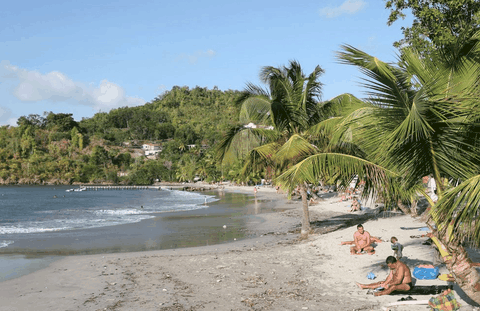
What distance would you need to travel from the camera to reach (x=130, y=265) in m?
12.8

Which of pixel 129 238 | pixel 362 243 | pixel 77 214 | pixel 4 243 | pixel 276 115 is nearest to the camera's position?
pixel 362 243

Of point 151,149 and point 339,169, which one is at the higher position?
point 151,149

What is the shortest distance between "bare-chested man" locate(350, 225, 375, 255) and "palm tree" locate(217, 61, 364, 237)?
12.1ft

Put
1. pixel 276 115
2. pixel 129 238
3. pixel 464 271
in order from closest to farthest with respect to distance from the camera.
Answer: pixel 464 271 < pixel 276 115 < pixel 129 238

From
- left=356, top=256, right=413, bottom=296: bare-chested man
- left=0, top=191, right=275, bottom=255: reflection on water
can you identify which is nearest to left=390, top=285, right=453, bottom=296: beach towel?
left=356, top=256, right=413, bottom=296: bare-chested man

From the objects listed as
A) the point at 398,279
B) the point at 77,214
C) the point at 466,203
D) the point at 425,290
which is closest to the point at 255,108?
the point at 398,279

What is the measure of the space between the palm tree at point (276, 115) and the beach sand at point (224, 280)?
3.47 m

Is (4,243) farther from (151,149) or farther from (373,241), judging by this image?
(151,149)

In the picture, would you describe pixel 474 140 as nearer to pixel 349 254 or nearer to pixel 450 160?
pixel 450 160

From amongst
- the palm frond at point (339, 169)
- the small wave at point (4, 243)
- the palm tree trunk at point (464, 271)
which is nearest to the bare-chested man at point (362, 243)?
Answer: the palm frond at point (339, 169)

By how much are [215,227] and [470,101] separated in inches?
734

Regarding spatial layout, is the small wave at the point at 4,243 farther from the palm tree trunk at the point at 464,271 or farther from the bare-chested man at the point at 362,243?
the palm tree trunk at the point at 464,271

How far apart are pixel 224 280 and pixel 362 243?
403cm

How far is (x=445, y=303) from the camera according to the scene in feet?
20.4
